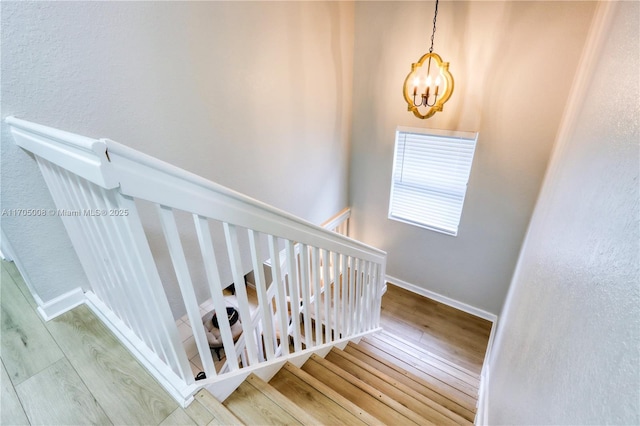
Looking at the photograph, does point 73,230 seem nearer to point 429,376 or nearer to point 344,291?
point 344,291

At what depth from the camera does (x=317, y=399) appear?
4.81 ft

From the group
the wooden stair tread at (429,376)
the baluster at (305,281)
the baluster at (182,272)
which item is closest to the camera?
the baluster at (182,272)

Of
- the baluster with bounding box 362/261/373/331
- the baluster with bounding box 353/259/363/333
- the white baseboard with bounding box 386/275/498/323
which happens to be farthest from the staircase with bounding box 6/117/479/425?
the white baseboard with bounding box 386/275/498/323


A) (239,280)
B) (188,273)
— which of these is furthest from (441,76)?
(188,273)

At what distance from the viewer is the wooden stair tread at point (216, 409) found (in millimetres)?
1045

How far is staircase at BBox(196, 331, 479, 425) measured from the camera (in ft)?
3.90

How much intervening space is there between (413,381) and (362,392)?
2.97 feet

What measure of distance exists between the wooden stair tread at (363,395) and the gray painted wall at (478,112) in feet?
7.19

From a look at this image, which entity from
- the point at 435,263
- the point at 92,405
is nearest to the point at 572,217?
the point at 92,405

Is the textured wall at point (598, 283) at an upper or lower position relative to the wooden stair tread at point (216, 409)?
upper

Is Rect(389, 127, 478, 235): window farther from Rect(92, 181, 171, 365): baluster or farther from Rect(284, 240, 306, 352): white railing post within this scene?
Rect(92, 181, 171, 365): baluster

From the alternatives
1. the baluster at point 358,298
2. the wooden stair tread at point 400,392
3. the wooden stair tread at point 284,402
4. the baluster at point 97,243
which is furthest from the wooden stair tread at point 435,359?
the baluster at point 97,243

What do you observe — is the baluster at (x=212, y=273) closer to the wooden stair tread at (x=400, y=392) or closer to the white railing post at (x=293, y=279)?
the white railing post at (x=293, y=279)

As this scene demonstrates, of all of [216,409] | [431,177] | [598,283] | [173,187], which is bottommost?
[216,409]
